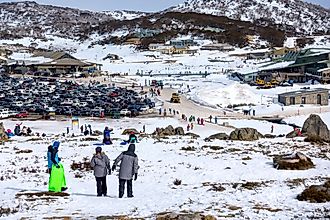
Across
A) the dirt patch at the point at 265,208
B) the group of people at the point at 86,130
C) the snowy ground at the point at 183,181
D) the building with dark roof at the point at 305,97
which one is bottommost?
the group of people at the point at 86,130

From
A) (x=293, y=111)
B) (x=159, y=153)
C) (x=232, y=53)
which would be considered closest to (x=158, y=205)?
(x=159, y=153)

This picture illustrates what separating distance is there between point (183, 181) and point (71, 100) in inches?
1818

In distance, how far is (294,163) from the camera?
1506 cm

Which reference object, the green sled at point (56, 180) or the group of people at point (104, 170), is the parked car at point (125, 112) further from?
the green sled at point (56, 180)

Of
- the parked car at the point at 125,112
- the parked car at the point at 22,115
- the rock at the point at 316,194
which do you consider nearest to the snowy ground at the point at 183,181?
the rock at the point at 316,194

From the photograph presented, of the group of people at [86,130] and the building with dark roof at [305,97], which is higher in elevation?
the building with dark roof at [305,97]

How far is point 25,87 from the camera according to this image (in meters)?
72.7

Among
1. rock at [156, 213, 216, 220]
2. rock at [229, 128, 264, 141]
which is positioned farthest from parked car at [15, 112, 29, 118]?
rock at [156, 213, 216, 220]

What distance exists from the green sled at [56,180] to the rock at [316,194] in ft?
17.0

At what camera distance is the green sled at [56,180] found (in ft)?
39.2

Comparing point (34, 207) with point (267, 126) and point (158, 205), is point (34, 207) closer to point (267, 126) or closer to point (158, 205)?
point (158, 205)

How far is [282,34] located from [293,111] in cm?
11835

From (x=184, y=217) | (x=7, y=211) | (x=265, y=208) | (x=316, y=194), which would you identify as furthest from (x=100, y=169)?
(x=316, y=194)

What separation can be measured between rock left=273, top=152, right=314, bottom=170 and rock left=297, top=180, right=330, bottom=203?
4.35 m
